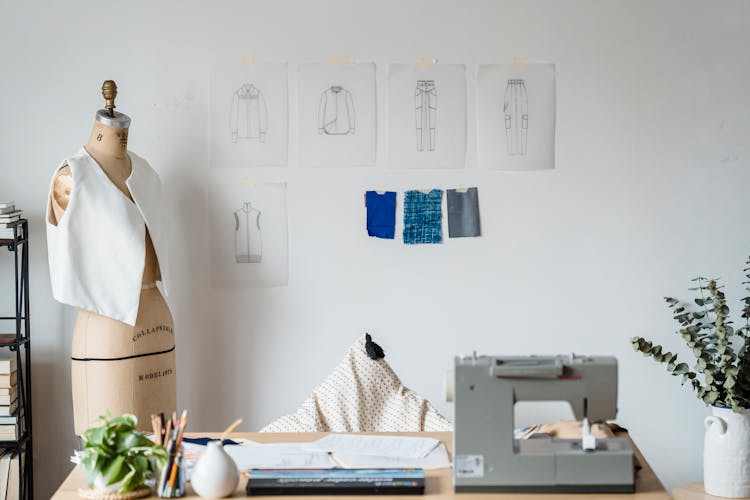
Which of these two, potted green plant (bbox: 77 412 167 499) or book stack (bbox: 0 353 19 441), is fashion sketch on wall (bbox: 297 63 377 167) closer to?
book stack (bbox: 0 353 19 441)

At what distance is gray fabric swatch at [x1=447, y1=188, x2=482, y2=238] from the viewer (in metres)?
4.54

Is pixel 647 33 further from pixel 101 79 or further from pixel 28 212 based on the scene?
pixel 28 212

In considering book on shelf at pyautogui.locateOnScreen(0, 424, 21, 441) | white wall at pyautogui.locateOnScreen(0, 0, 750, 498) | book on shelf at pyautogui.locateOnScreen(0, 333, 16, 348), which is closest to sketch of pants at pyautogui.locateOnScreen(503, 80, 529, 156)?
white wall at pyautogui.locateOnScreen(0, 0, 750, 498)

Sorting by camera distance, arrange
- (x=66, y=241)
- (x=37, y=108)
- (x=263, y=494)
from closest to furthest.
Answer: (x=263, y=494) < (x=66, y=241) < (x=37, y=108)

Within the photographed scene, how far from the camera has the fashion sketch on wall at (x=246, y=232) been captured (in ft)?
14.8

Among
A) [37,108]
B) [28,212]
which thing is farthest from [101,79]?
[28,212]

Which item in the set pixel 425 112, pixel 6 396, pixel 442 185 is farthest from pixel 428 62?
pixel 6 396

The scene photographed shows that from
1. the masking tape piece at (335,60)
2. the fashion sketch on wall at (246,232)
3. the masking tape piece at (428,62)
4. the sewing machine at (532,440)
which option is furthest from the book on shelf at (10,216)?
the sewing machine at (532,440)

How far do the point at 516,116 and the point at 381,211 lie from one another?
2.49 feet

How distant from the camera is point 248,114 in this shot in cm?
450

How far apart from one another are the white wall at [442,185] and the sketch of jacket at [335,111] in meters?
0.16

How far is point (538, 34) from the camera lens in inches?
178

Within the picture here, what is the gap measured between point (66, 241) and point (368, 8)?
1727mm

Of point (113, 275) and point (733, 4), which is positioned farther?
point (733, 4)
